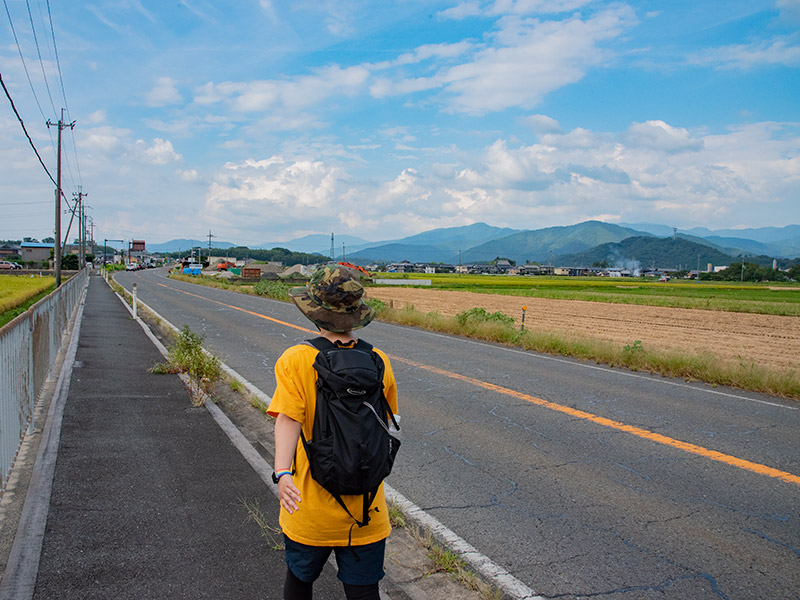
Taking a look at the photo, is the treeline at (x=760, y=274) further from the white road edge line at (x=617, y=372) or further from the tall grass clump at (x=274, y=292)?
the white road edge line at (x=617, y=372)

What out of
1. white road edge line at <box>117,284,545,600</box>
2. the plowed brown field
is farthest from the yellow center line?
the plowed brown field

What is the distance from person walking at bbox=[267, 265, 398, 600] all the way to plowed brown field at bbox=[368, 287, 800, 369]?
15.3 meters

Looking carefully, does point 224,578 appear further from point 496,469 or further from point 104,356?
point 104,356

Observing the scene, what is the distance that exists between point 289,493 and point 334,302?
30.9 inches

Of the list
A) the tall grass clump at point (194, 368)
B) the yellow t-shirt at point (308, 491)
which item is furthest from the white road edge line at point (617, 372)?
the yellow t-shirt at point (308, 491)

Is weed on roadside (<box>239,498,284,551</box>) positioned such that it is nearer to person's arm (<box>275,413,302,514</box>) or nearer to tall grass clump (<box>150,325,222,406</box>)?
person's arm (<box>275,413,302,514</box>)

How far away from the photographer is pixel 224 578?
3.40 metres

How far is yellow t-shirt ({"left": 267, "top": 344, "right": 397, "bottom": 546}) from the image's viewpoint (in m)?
2.35

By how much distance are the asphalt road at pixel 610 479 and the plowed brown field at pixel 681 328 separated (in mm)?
8642

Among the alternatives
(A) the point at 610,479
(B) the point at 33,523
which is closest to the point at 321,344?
(B) the point at 33,523

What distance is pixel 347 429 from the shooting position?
226 centimetres

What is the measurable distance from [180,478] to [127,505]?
0.63 metres

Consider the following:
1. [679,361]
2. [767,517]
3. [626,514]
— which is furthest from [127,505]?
[679,361]

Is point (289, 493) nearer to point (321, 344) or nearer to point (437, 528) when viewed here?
point (321, 344)
